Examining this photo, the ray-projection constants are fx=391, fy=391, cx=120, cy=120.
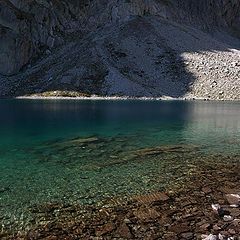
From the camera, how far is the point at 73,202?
15.7 metres

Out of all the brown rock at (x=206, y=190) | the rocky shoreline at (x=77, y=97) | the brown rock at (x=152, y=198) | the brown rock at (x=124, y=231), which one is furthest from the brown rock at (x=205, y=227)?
the rocky shoreline at (x=77, y=97)

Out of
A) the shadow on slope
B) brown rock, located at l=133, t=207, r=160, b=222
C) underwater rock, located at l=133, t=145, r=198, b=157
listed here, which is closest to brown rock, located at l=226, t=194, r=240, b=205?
brown rock, located at l=133, t=207, r=160, b=222

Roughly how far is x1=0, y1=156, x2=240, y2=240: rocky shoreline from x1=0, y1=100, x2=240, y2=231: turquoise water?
870mm

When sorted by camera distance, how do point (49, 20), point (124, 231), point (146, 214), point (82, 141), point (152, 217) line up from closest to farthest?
point (124, 231), point (152, 217), point (146, 214), point (82, 141), point (49, 20)

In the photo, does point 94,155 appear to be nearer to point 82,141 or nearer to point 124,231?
point 82,141

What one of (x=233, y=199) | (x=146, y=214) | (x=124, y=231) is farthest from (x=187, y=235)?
(x=233, y=199)

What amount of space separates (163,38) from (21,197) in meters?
99.8

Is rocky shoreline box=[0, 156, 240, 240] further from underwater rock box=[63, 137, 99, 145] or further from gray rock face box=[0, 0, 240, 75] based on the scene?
gray rock face box=[0, 0, 240, 75]

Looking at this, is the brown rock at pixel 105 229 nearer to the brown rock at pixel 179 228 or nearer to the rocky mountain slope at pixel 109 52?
the brown rock at pixel 179 228

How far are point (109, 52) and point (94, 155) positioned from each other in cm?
8141

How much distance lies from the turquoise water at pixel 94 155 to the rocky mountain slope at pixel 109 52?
157 ft

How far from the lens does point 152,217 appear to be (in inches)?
551

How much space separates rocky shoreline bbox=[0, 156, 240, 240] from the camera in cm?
1253

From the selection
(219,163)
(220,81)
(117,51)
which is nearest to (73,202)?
(219,163)
